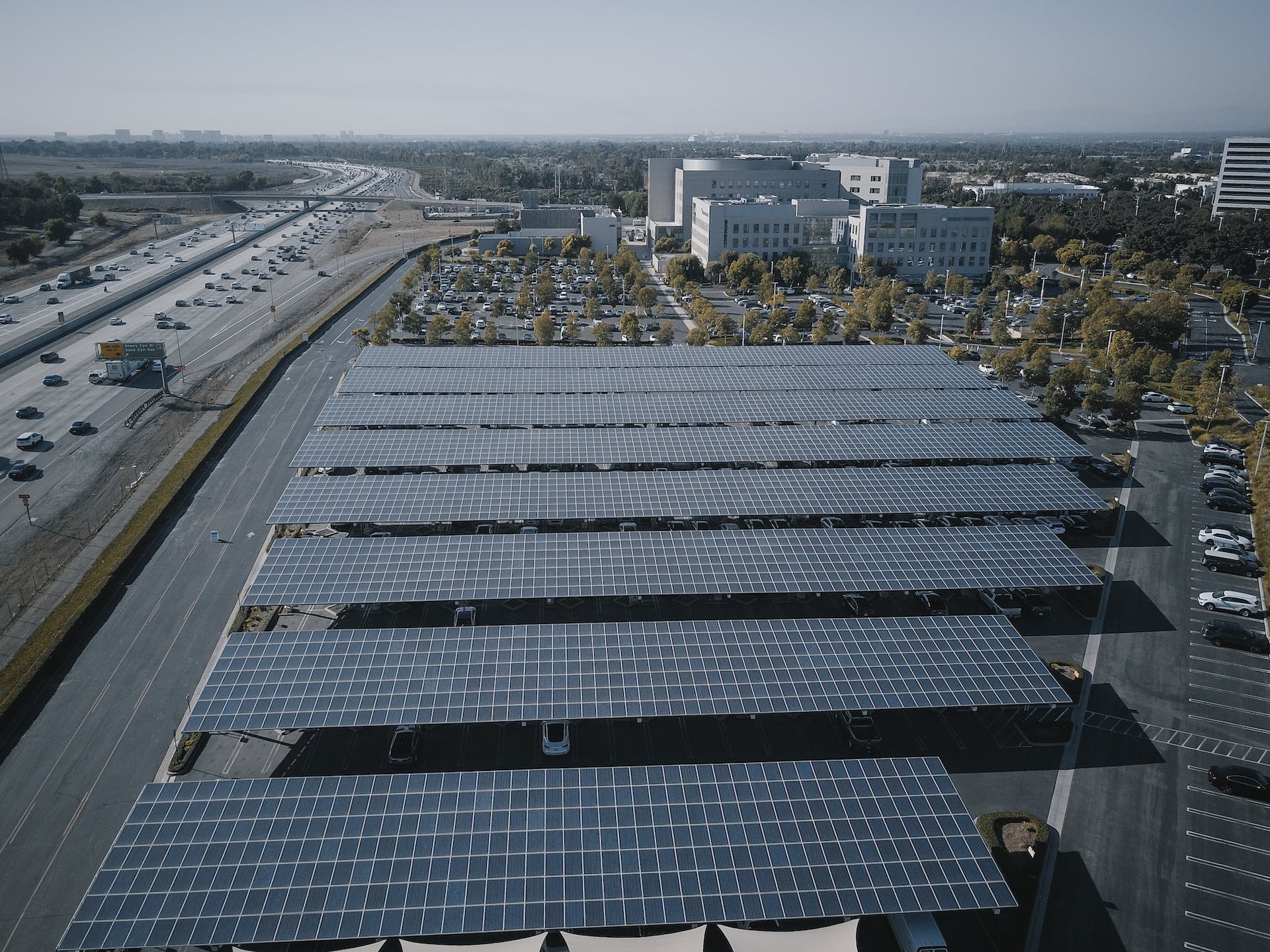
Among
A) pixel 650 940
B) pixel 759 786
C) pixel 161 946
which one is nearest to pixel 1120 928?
pixel 759 786

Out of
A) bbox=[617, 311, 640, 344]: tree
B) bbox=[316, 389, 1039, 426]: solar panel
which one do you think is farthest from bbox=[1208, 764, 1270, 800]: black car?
bbox=[617, 311, 640, 344]: tree

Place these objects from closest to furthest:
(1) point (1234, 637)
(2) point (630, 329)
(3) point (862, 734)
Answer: (3) point (862, 734), (1) point (1234, 637), (2) point (630, 329)

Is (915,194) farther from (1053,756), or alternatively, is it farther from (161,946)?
(161,946)

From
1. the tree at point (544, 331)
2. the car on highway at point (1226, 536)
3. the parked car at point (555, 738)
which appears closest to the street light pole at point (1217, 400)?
the car on highway at point (1226, 536)

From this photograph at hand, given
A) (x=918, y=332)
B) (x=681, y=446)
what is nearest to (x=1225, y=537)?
(x=681, y=446)

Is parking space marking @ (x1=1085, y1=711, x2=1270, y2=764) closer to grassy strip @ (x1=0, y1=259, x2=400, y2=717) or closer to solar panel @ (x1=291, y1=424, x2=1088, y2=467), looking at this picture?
solar panel @ (x1=291, y1=424, x2=1088, y2=467)

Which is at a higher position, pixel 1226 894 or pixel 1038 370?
pixel 1038 370

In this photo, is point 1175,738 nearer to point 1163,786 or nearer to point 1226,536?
point 1163,786
